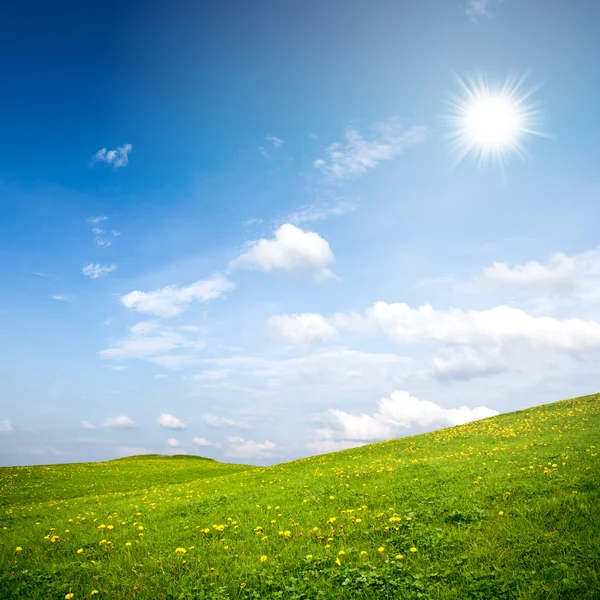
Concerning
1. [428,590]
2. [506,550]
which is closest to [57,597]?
[428,590]

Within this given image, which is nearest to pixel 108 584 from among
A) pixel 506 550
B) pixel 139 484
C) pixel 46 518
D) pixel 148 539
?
pixel 148 539

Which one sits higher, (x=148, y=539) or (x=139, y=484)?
(x=148, y=539)

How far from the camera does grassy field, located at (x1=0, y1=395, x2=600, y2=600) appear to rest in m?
7.96

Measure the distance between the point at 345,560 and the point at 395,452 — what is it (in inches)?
851

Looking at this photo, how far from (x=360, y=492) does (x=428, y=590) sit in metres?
8.46

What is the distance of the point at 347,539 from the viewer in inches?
408

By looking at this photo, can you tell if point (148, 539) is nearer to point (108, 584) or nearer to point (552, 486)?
point (108, 584)

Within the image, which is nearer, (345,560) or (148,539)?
(345,560)

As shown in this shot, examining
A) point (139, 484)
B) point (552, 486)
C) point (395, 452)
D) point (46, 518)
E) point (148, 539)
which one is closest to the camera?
point (148, 539)

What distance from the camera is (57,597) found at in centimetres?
876

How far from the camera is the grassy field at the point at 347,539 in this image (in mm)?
7961

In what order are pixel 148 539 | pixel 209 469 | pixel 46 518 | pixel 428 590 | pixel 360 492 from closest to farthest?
pixel 428 590
pixel 148 539
pixel 360 492
pixel 46 518
pixel 209 469

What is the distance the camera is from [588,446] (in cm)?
2012

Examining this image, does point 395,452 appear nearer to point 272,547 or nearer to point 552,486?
point 552,486
